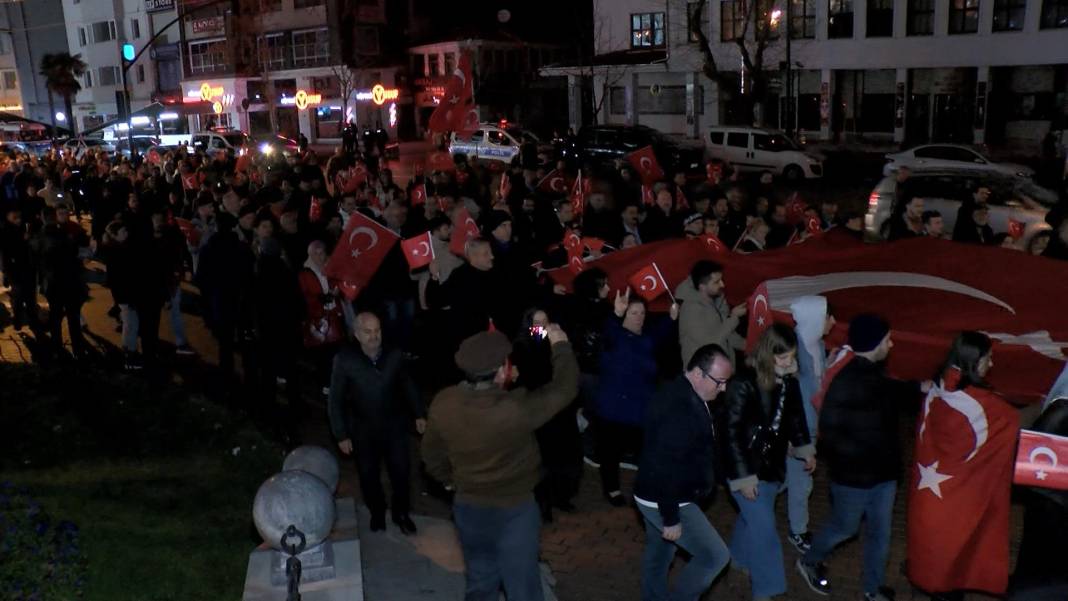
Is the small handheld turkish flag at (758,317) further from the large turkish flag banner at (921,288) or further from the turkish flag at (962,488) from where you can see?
the turkish flag at (962,488)

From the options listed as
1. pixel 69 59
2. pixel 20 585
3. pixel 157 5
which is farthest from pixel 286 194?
pixel 69 59

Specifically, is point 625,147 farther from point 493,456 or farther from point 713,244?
point 493,456

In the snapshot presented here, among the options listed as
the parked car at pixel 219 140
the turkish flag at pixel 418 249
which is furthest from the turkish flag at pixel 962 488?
the parked car at pixel 219 140

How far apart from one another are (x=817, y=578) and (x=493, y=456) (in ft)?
8.72

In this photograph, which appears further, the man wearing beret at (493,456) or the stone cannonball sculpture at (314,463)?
the stone cannonball sculpture at (314,463)

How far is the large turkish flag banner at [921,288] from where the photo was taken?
7.30m

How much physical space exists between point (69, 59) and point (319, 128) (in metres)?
25.8

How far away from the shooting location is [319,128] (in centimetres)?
5866

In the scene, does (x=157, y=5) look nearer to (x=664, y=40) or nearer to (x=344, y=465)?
(x=664, y=40)

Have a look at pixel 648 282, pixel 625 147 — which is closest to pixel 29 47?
pixel 625 147

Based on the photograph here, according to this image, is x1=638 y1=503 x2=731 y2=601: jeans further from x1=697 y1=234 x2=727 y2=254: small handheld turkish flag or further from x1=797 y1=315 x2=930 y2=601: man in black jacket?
x1=697 y1=234 x2=727 y2=254: small handheld turkish flag

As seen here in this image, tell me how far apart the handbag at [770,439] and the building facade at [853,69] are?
32421 millimetres

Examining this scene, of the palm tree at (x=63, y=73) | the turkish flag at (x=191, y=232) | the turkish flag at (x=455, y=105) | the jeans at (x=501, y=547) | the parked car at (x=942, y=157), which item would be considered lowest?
the parked car at (x=942, y=157)

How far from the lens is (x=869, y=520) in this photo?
5.78 meters
